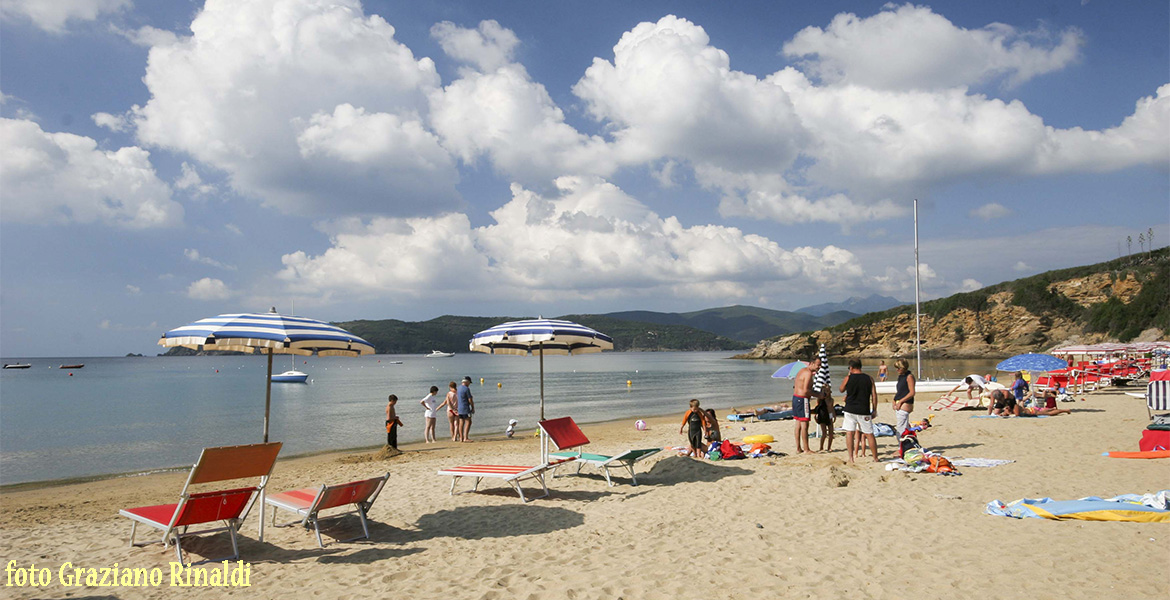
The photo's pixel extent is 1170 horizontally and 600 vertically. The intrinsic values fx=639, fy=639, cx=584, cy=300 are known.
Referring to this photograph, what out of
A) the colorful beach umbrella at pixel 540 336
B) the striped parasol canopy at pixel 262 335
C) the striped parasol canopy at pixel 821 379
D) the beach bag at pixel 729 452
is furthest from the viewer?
the striped parasol canopy at pixel 821 379

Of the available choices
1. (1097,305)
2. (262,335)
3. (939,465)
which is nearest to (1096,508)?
(939,465)

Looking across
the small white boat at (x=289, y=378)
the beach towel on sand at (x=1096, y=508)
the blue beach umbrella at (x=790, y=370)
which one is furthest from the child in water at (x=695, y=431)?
the small white boat at (x=289, y=378)

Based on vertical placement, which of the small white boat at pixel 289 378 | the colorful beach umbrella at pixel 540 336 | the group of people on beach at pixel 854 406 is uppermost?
the colorful beach umbrella at pixel 540 336

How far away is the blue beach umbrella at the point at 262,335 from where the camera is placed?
6.36m

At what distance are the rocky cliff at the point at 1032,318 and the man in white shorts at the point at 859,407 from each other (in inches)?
2047

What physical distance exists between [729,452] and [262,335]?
7.11m

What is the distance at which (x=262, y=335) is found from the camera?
6316 millimetres

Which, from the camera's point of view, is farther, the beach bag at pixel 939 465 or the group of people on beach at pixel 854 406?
the group of people on beach at pixel 854 406

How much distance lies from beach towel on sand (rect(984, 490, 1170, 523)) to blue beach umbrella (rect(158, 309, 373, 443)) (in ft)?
23.3

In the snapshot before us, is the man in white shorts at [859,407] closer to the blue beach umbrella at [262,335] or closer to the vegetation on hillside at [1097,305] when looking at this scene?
the blue beach umbrella at [262,335]

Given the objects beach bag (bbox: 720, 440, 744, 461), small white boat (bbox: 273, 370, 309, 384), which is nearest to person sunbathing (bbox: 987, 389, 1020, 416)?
beach bag (bbox: 720, 440, 744, 461)

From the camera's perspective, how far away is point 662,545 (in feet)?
18.6

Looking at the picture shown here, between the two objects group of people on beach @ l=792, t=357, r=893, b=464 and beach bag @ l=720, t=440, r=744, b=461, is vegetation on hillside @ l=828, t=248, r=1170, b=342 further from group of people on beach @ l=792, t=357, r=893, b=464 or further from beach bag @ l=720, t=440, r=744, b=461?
beach bag @ l=720, t=440, r=744, b=461

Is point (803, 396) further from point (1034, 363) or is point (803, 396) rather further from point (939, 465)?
point (1034, 363)
